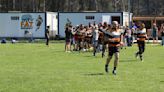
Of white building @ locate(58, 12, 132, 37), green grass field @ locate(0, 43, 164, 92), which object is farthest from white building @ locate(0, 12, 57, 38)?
green grass field @ locate(0, 43, 164, 92)

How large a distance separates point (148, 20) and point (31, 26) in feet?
58.7

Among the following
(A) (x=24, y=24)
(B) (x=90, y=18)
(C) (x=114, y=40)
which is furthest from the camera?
(A) (x=24, y=24)

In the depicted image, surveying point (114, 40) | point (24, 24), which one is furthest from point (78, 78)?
point (24, 24)

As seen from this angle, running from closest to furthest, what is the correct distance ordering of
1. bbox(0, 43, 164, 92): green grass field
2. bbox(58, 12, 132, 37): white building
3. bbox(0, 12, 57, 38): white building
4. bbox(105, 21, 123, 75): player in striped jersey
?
bbox(0, 43, 164, 92): green grass field < bbox(105, 21, 123, 75): player in striped jersey < bbox(58, 12, 132, 37): white building < bbox(0, 12, 57, 38): white building

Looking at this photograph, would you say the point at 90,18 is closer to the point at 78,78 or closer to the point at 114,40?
the point at 114,40

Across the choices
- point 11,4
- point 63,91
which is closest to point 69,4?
point 11,4

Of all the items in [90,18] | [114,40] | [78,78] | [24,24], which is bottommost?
[78,78]

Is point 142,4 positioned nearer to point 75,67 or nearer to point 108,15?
point 108,15

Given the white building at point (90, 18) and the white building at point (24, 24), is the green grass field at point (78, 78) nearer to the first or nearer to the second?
the white building at point (90, 18)

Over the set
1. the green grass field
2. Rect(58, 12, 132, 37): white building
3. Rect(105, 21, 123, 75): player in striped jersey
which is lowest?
the green grass field

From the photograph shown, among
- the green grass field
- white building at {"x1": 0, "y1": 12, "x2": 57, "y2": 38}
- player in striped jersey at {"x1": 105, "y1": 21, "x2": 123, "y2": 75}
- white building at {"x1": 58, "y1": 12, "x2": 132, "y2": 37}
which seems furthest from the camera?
white building at {"x1": 0, "y1": 12, "x2": 57, "y2": 38}

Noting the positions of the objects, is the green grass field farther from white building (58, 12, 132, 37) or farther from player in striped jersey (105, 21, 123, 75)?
white building (58, 12, 132, 37)

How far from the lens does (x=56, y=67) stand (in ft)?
77.6

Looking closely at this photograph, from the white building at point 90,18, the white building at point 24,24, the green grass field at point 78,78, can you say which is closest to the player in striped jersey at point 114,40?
the green grass field at point 78,78
